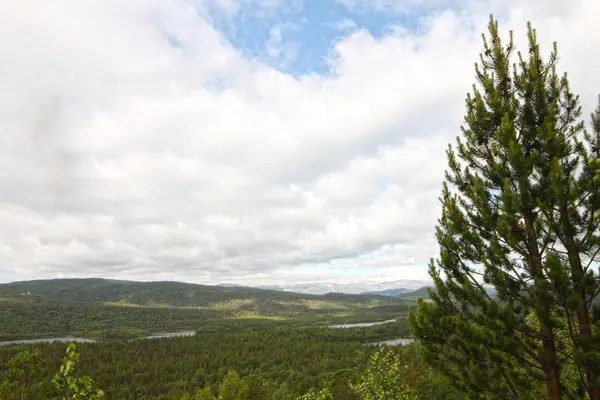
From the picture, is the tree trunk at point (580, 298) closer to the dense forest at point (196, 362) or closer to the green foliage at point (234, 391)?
the green foliage at point (234, 391)

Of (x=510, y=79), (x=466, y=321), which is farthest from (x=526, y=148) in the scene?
(x=466, y=321)

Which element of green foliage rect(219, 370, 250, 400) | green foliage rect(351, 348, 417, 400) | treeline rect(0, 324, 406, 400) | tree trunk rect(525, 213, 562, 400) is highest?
tree trunk rect(525, 213, 562, 400)

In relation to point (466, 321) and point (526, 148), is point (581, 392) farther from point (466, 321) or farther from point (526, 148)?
point (526, 148)

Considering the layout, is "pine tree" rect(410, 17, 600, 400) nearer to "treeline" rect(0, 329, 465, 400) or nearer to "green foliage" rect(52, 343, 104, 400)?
"green foliage" rect(52, 343, 104, 400)

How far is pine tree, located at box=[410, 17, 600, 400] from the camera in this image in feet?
34.6

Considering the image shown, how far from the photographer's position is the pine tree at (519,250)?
34.6ft

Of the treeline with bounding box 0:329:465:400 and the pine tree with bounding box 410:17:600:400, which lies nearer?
the pine tree with bounding box 410:17:600:400

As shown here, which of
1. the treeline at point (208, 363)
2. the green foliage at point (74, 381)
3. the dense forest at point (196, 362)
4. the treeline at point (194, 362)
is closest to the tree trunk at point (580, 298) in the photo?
the green foliage at point (74, 381)

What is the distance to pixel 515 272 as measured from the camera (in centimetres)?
1137

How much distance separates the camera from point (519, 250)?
11.3 meters

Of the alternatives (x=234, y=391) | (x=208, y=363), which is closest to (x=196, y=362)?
(x=208, y=363)

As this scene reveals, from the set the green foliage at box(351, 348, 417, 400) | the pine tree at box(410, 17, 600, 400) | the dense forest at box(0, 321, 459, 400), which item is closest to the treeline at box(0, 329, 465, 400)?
the dense forest at box(0, 321, 459, 400)

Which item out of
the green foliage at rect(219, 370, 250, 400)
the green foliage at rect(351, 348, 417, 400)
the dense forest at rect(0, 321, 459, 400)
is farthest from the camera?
the dense forest at rect(0, 321, 459, 400)

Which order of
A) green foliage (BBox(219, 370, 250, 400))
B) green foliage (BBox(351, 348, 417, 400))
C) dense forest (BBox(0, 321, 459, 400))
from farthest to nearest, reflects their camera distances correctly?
dense forest (BBox(0, 321, 459, 400)), green foliage (BBox(219, 370, 250, 400)), green foliage (BBox(351, 348, 417, 400))
